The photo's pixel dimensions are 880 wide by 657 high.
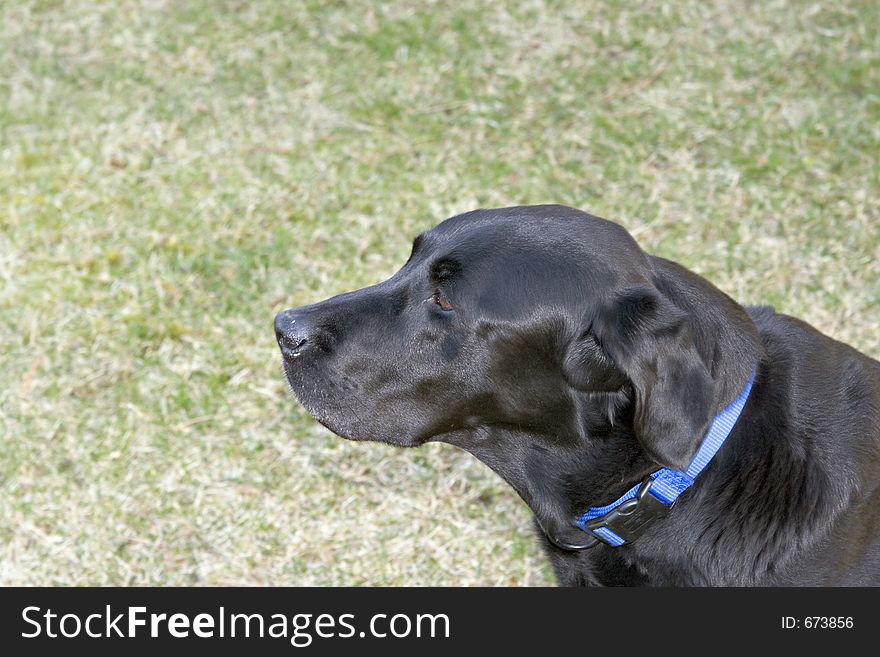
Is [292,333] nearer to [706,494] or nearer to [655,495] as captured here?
[655,495]

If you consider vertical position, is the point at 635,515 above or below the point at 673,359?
below

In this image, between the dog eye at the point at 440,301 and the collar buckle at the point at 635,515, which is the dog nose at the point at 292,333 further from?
the collar buckle at the point at 635,515

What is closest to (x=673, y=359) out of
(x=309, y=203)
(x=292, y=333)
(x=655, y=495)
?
(x=655, y=495)

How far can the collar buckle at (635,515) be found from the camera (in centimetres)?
280

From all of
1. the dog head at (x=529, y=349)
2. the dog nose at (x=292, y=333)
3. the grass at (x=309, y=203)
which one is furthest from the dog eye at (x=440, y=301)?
the grass at (x=309, y=203)

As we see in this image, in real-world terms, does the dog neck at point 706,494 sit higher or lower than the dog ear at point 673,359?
lower

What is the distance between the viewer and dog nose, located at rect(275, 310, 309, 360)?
120 inches

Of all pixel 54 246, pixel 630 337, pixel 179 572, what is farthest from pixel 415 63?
pixel 630 337

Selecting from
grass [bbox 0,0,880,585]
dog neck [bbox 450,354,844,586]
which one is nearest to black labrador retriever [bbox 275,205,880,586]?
dog neck [bbox 450,354,844,586]

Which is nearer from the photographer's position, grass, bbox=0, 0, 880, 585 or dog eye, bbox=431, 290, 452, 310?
dog eye, bbox=431, 290, 452, 310

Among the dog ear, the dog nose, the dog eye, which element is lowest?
the dog nose

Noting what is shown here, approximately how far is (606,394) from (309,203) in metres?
3.01

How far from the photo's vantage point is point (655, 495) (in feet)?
9.14

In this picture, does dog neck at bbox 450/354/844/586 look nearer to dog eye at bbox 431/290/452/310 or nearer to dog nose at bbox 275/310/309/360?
dog eye at bbox 431/290/452/310
